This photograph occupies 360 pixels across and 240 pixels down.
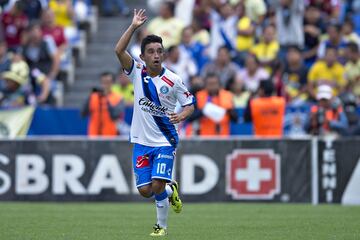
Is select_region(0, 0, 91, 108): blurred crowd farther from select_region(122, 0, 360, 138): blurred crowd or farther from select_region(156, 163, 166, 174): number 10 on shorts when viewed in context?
select_region(156, 163, 166, 174): number 10 on shorts

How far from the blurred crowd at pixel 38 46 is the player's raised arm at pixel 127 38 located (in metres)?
9.67

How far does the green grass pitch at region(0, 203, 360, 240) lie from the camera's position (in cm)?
1195

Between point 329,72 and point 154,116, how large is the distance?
1001 centimetres

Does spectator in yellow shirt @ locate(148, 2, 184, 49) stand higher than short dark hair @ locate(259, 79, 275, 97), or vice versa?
spectator in yellow shirt @ locate(148, 2, 184, 49)

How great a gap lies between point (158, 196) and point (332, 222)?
278cm

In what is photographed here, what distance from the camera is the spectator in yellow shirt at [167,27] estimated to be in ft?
76.4

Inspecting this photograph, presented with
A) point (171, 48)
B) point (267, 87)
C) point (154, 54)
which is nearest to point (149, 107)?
point (154, 54)

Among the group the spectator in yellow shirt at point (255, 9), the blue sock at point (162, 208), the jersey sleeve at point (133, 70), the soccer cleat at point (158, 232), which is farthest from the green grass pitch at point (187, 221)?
the spectator in yellow shirt at point (255, 9)

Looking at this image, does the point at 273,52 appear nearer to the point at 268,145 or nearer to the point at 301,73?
the point at 301,73

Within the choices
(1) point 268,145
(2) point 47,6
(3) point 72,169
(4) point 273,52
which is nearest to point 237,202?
(1) point 268,145

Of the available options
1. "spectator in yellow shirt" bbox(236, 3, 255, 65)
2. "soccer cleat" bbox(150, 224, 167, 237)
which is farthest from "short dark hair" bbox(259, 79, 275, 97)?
"soccer cleat" bbox(150, 224, 167, 237)

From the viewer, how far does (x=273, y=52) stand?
2233cm

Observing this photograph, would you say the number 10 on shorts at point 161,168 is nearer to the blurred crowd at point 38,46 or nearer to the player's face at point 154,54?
the player's face at point 154,54

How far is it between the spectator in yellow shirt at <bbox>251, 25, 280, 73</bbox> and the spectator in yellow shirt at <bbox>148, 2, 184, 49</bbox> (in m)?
1.87
